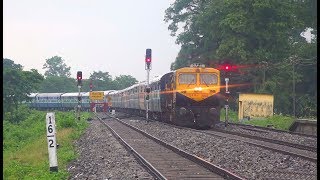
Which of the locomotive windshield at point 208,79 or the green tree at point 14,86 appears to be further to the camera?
the green tree at point 14,86

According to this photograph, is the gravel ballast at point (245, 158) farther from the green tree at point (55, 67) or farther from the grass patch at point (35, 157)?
the green tree at point (55, 67)

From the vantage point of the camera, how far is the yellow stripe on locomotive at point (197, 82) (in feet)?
85.1

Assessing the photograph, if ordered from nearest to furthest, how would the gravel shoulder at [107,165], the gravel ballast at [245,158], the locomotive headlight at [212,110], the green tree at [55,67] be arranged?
the gravel shoulder at [107,165] → the gravel ballast at [245,158] → the locomotive headlight at [212,110] → the green tree at [55,67]

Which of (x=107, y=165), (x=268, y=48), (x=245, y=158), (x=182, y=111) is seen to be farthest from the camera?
(x=268, y=48)

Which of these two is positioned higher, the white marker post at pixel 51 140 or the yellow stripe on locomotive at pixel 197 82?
the yellow stripe on locomotive at pixel 197 82

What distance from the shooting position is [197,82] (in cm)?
2653

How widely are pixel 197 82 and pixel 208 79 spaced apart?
0.60 metres

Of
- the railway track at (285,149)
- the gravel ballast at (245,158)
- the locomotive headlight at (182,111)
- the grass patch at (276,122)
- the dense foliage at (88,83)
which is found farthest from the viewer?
the dense foliage at (88,83)

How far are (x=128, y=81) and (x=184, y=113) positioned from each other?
110m

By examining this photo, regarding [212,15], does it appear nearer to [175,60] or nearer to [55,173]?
[175,60]

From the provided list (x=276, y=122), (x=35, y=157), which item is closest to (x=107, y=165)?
(x=35, y=157)

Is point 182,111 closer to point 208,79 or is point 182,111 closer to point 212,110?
point 212,110

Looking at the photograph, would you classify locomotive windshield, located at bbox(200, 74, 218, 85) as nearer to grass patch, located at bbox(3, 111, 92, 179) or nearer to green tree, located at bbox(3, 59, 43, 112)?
grass patch, located at bbox(3, 111, 92, 179)

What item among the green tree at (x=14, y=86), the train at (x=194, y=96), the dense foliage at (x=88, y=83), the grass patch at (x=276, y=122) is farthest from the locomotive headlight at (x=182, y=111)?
the dense foliage at (x=88, y=83)
